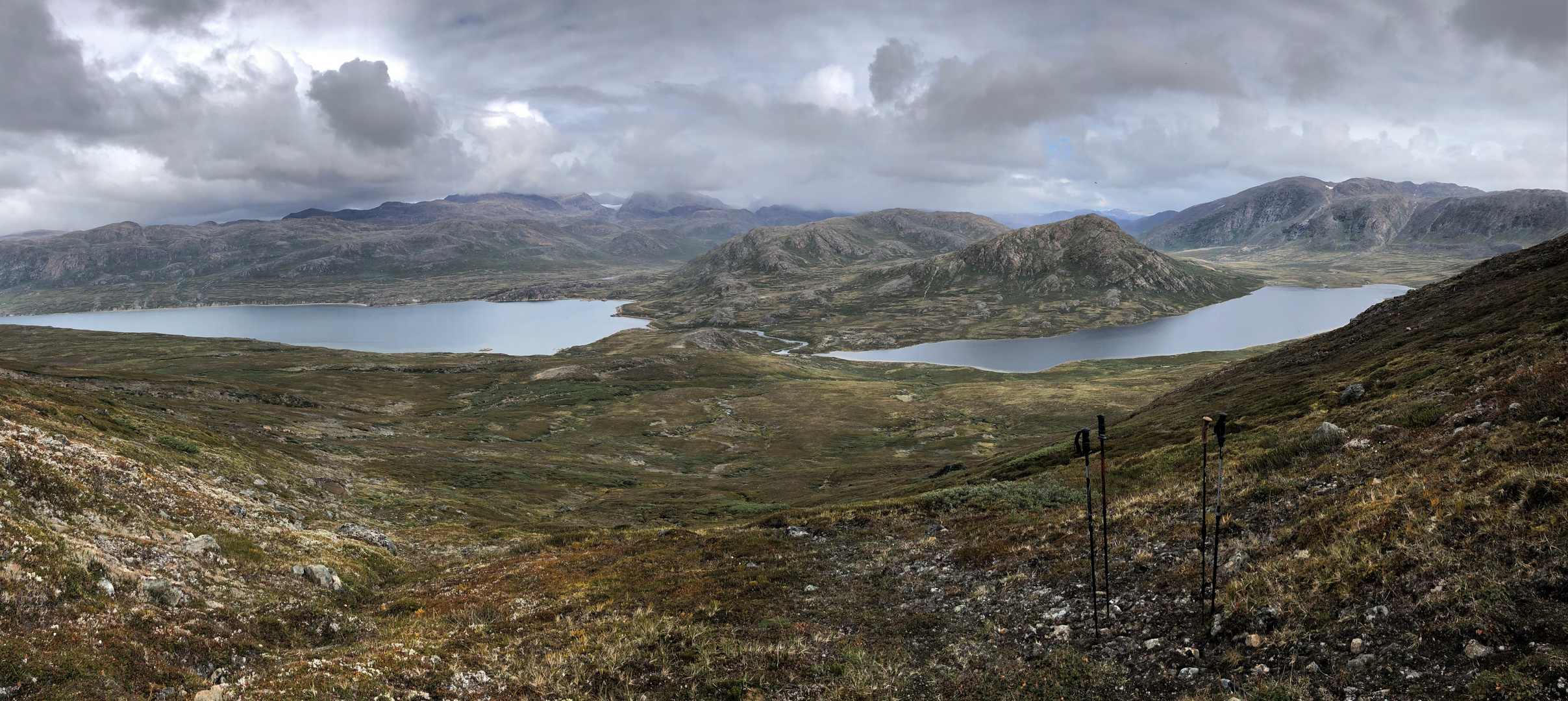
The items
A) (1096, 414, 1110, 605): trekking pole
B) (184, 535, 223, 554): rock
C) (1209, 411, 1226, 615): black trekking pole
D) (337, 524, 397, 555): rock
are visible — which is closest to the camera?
(1209, 411, 1226, 615): black trekking pole

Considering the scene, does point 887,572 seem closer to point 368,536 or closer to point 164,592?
point 164,592

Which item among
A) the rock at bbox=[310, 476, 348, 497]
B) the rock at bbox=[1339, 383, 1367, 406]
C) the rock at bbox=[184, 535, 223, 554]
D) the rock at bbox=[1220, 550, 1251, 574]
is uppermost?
the rock at bbox=[1339, 383, 1367, 406]

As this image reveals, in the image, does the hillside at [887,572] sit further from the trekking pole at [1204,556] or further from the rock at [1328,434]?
the trekking pole at [1204,556]

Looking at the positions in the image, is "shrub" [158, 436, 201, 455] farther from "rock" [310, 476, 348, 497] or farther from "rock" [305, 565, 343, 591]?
"rock" [305, 565, 343, 591]

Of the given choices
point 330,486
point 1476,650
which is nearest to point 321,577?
point 330,486

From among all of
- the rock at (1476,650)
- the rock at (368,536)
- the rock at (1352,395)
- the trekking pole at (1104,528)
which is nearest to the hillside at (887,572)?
the rock at (1476,650)

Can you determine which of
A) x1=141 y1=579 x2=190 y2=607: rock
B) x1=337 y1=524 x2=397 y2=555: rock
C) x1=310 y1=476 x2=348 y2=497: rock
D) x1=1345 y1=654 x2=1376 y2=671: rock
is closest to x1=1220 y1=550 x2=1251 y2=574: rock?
x1=1345 y1=654 x2=1376 y2=671: rock

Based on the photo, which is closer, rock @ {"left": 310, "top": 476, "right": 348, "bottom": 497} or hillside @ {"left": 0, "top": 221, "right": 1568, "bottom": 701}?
hillside @ {"left": 0, "top": 221, "right": 1568, "bottom": 701}
